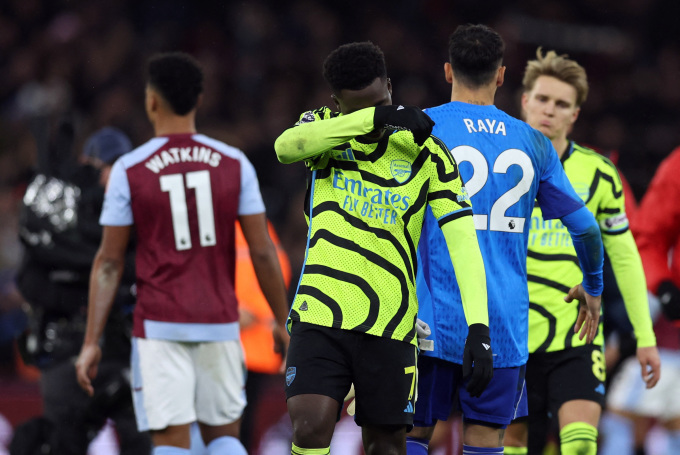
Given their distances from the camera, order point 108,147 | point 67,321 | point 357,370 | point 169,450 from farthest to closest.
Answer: point 108,147 → point 67,321 → point 169,450 → point 357,370

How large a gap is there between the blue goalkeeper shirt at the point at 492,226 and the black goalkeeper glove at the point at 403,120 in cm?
68

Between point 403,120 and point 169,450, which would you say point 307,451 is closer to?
point 403,120

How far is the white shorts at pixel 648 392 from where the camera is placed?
820cm

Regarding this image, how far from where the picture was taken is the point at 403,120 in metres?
3.75

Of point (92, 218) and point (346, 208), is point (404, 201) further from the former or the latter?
point (92, 218)

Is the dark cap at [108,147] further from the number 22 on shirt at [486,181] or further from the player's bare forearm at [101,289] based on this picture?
the number 22 on shirt at [486,181]

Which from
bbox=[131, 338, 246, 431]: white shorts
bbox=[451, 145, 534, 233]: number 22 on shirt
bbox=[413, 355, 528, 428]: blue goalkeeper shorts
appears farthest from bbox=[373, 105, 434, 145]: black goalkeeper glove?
bbox=[131, 338, 246, 431]: white shorts

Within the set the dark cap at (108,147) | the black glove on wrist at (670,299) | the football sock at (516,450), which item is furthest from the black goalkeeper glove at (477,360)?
the dark cap at (108,147)

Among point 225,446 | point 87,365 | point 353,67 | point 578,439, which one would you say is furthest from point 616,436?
point 353,67

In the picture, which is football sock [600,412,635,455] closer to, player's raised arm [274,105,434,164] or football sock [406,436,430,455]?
football sock [406,436,430,455]

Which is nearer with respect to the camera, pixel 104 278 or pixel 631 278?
pixel 104 278

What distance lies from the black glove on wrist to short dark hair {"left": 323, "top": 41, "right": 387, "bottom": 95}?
3116 millimetres

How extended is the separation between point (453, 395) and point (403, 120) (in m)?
1.38

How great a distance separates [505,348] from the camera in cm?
448
